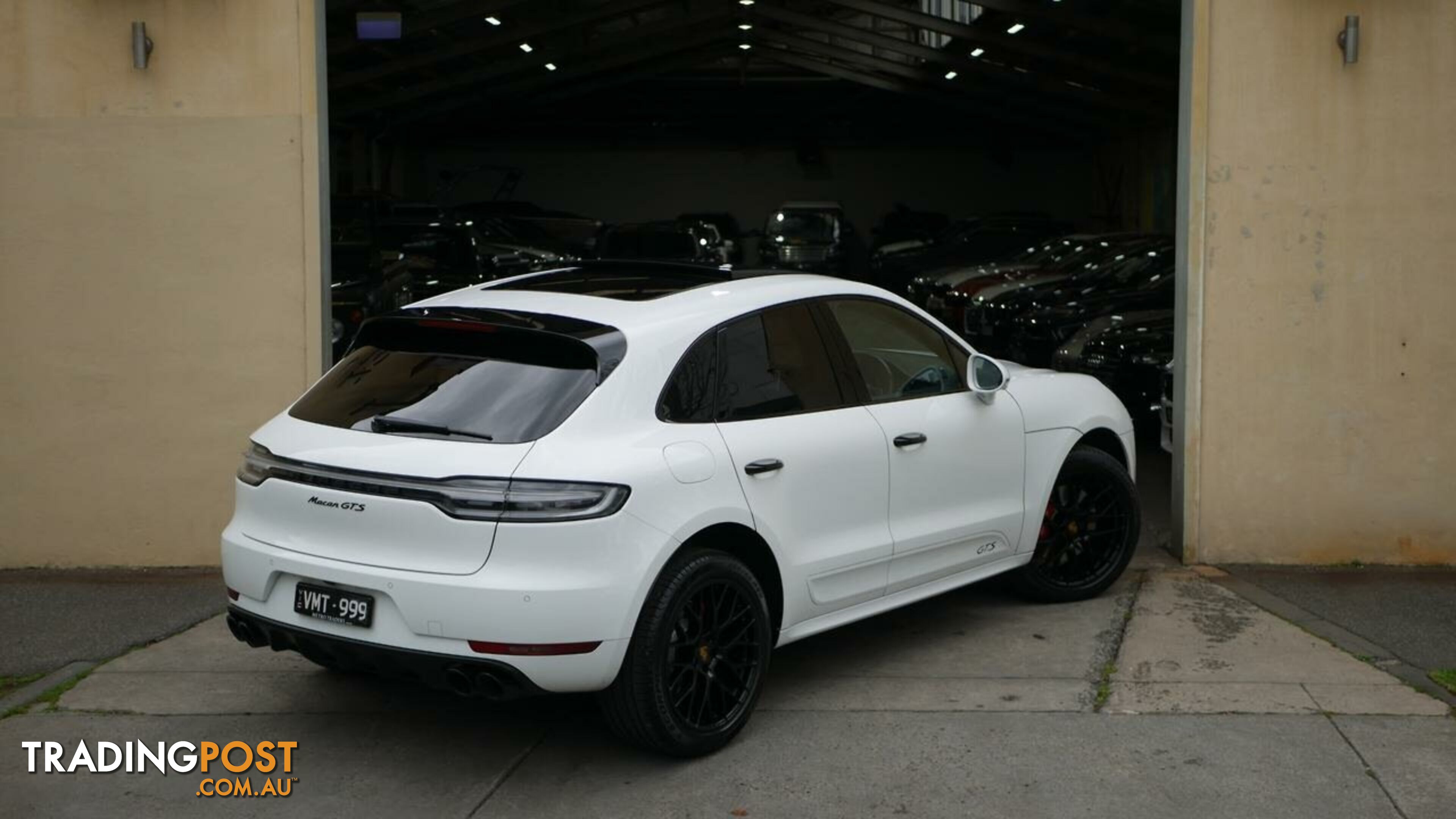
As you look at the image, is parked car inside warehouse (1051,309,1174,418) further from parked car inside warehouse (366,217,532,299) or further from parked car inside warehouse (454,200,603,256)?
parked car inside warehouse (454,200,603,256)

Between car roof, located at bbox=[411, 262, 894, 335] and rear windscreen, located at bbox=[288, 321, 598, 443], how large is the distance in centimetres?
22

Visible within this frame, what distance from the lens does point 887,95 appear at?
128 feet

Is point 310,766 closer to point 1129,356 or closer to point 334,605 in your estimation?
point 334,605

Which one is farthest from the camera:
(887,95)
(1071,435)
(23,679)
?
(887,95)

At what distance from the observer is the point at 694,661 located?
500cm

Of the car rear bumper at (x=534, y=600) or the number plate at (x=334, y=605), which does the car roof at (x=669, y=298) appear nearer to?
the car rear bumper at (x=534, y=600)

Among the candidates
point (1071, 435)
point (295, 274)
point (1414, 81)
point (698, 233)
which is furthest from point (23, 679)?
point (698, 233)

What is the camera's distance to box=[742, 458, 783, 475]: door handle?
5176mm

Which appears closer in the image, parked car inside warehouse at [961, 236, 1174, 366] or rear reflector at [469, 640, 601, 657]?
rear reflector at [469, 640, 601, 657]

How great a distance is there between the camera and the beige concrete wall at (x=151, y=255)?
7707 mm

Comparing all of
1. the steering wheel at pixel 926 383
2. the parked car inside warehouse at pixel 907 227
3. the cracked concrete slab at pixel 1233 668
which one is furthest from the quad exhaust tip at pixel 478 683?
the parked car inside warehouse at pixel 907 227

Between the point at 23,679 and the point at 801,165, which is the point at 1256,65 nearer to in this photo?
the point at 23,679

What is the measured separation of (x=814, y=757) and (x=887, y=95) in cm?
3536

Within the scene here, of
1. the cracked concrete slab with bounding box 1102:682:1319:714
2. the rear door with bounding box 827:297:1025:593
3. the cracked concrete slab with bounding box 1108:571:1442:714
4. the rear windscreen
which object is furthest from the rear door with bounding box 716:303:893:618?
the cracked concrete slab with bounding box 1108:571:1442:714
